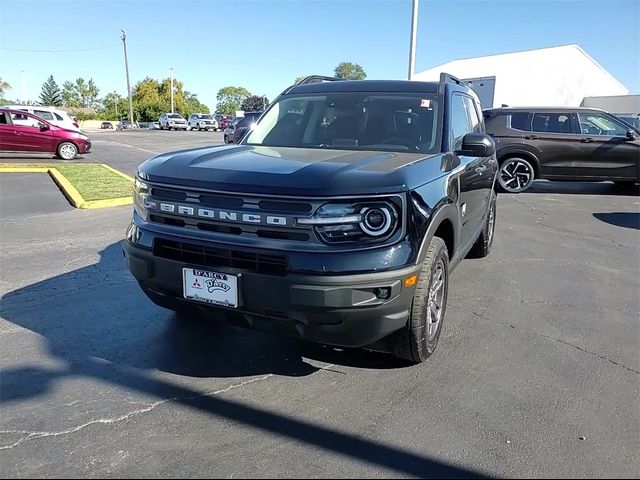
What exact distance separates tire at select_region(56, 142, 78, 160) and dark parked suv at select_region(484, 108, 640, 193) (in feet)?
44.6

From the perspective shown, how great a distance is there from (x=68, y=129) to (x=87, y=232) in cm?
1222

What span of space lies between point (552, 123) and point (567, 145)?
607mm

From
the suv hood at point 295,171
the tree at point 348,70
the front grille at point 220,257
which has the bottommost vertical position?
the front grille at point 220,257

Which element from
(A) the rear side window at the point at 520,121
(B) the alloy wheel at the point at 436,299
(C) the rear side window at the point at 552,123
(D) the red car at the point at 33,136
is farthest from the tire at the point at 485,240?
(D) the red car at the point at 33,136

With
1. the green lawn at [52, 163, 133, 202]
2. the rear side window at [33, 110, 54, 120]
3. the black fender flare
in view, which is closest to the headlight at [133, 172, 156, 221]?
the black fender flare

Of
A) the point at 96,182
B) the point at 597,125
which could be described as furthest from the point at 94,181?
the point at 597,125

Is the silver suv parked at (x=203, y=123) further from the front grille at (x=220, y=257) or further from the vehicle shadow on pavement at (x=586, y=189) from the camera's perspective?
the front grille at (x=220, y=257)

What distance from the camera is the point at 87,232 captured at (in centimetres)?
690

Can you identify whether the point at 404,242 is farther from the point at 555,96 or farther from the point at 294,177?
the point at 555,96

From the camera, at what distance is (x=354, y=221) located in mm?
2613

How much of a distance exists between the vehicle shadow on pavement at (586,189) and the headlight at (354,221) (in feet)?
33.5

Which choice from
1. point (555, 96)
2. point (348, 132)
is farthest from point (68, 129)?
point (555, 96)

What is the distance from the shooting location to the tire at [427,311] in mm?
2939

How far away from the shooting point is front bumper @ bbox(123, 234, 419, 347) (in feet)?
8.39
